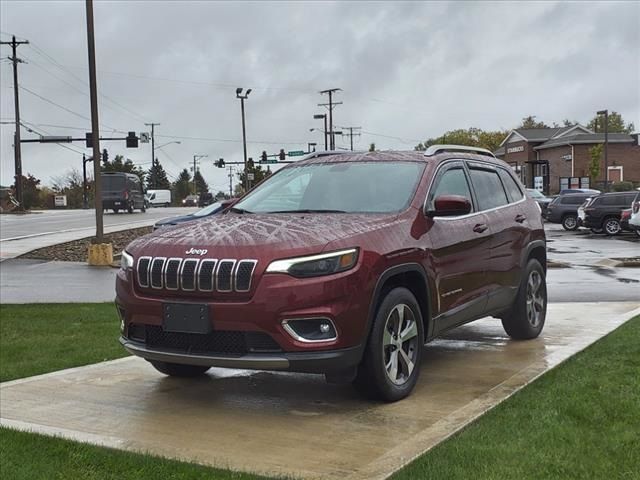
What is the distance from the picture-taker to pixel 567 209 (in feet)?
110

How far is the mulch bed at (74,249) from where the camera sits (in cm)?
2011

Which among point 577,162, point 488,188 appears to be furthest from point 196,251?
point 577,162

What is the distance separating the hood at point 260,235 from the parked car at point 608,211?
2571 cm

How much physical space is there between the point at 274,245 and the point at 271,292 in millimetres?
308

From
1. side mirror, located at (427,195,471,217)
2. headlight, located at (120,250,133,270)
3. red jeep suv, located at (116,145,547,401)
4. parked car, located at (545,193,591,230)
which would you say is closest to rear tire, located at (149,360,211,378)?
red jeep suv, located at (116,145,547,401)

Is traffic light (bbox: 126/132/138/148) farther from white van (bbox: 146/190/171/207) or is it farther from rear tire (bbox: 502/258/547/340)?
rear tire (bbox: 502/258/547/340)

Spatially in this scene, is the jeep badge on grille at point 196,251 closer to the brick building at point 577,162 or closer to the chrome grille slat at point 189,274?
the chrome grille slat at point 189,274

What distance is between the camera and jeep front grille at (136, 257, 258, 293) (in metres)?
4.56

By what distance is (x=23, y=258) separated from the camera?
19688mm

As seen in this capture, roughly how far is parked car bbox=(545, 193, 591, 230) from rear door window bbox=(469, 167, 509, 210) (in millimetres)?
27143

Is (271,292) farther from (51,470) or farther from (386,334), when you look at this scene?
(51,470)

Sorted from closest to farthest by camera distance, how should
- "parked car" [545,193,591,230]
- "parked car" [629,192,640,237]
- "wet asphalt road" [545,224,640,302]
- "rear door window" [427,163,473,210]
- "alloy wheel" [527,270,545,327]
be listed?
"rear door window" [427,163,473,210]
"alloy wheel" [527,270,545,327]
"wet asphalt road" [545,224,640,302]
"parked car" [629,192,640,237]
"parked car" [545,193,591,230]

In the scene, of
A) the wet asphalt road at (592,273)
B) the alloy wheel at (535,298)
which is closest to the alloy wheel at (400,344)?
the alloy wheel at (535,298)

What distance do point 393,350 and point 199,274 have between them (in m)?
1.43
